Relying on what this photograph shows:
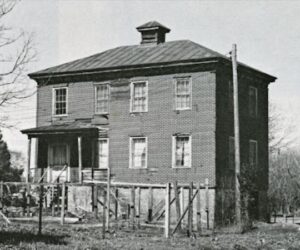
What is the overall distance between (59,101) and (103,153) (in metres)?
4.61

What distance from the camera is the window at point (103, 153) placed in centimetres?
3655

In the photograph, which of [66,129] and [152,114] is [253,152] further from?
[66,129]

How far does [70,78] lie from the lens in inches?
1503

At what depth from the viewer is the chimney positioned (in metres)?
39.3

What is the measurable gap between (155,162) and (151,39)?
8871 mm

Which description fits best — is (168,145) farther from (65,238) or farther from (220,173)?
(65,238)

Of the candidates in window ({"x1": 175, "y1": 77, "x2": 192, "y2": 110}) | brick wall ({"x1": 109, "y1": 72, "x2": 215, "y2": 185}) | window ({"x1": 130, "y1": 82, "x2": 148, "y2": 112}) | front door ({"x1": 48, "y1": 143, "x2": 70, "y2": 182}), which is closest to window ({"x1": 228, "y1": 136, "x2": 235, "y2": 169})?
brick wall ({"x1": 109, "y1": 72, "x2": 215, "y2": 185})

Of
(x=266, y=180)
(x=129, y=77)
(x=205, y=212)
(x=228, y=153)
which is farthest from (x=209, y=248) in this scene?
(x=266, y=180)

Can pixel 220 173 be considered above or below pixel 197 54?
below

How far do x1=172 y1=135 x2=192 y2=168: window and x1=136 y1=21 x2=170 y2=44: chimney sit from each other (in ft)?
26.0

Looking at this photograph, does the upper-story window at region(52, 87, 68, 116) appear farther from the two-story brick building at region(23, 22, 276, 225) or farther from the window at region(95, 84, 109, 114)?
the window at region(95, 84, 109, 114)

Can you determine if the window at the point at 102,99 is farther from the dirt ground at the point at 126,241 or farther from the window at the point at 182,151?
the dirt ground at the point at 126,241

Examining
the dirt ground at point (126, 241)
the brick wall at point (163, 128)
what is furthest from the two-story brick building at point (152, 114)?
the dirt ground at point (126, 241)

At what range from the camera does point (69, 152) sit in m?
37.2
